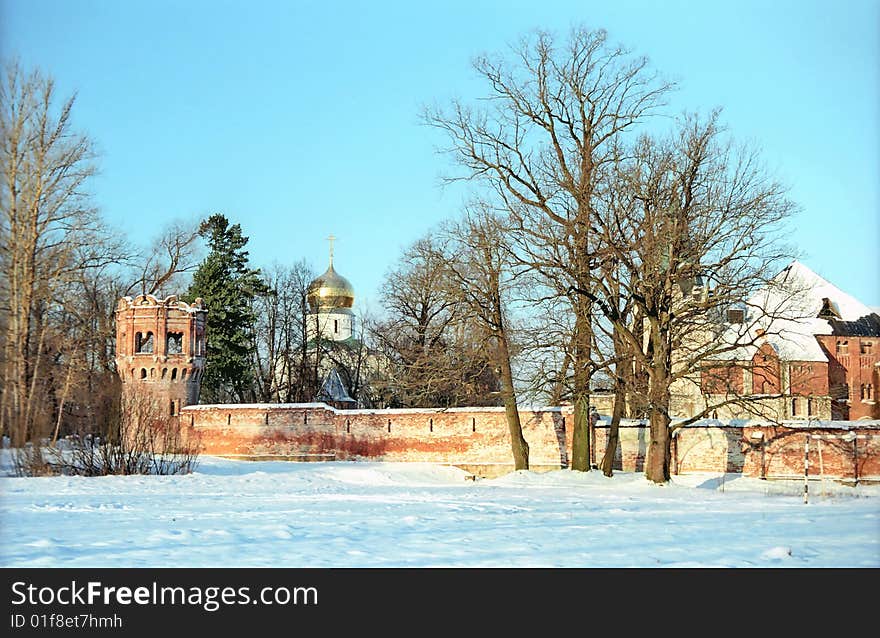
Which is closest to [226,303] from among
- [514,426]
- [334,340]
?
[334,340]

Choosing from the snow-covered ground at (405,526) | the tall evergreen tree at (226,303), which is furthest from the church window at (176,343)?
the snow-covered ground at (405,526)

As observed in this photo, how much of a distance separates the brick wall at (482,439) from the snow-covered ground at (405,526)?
6.65 metres

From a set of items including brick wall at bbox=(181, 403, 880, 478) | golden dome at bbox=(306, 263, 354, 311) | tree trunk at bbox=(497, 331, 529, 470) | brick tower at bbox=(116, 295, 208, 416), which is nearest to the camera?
tree trunk at bbox=(497, 331, 529, 470)

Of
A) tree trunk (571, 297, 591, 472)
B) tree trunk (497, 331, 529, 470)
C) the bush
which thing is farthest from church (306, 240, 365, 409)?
the bush

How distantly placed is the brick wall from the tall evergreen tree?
30.1ft

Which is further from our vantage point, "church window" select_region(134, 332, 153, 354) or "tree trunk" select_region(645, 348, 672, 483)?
"church window" select_region(134, 332, 153, 354)

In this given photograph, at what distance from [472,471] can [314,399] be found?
1549cm

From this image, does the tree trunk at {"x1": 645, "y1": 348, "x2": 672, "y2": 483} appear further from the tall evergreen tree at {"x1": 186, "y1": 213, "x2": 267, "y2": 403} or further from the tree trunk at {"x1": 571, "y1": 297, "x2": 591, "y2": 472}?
the tall evergreen tree at {"x1": 186, "y1": 213, "x2": 267, "y2": 403}

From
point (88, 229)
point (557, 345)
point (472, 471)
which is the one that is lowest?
point (472, 471)

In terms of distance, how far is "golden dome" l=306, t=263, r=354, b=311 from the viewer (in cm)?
5638

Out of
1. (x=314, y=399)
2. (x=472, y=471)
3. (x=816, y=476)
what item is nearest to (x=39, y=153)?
(x=472, y=471)

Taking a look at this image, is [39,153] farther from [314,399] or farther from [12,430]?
[314,399]

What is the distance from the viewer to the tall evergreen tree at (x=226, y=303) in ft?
134

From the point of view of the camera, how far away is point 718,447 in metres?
26.3
